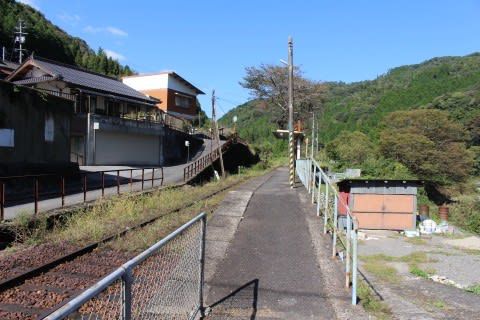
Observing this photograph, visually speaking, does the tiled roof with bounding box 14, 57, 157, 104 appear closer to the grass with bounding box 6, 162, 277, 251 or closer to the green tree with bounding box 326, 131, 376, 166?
the grass with bounding box 6, 162, 277, 251

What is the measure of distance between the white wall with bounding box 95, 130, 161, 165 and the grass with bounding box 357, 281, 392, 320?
28026 mm

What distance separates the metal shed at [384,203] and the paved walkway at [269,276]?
38.9 ft

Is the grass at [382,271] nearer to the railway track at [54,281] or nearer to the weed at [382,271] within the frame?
the weed at [382,271]

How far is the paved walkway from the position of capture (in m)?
6.30

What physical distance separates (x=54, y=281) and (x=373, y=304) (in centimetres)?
462

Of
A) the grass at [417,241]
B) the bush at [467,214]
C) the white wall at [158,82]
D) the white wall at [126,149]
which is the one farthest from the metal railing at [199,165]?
the bush at [467,214]

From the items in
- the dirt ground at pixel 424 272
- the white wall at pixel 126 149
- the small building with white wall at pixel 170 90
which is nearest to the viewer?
the dirt ground at pixel 424 272

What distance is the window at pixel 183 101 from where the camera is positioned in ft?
180

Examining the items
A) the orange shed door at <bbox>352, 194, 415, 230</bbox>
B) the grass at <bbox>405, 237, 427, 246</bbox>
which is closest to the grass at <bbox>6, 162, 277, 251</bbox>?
the grass at <bbox>405, 237, 427, 246</bbox>

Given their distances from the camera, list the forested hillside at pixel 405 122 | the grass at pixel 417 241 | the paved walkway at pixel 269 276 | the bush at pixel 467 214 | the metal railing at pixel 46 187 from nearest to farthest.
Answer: the paved walkway at pixel 269 276 → the metal railing at pixel 46 187 → the grass at pixel 417 241 → the bush at pixel 467 214 → the forested hillside at pixel 405 122

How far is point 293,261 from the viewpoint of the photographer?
8773mm

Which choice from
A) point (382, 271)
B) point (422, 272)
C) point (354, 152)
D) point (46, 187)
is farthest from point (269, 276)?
point (354, 152)

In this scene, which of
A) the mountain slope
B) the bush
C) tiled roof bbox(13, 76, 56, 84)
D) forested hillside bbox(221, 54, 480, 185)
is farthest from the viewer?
the mountain slope

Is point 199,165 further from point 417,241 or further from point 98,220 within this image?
point 98,220
